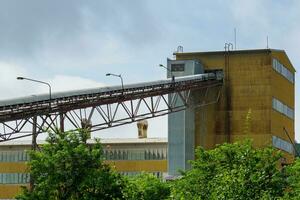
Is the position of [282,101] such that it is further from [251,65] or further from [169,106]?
[169,106]

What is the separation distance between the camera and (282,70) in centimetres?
9319

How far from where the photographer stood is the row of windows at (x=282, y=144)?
88550 millimetres

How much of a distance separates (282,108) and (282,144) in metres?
4.35

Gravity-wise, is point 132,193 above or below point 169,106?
below

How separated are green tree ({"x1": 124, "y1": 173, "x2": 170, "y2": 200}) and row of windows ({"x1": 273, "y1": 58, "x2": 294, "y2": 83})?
33.5 metres

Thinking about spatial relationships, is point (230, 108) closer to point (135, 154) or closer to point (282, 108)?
point (282, 108)

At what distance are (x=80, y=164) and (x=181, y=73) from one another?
1815 inches

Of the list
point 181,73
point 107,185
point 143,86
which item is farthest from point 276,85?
point 107,185

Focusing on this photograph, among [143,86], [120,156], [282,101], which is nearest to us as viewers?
[143,86]

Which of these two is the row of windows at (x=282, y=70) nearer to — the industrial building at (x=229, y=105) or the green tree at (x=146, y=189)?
the industrial building at (x=229, y=105)

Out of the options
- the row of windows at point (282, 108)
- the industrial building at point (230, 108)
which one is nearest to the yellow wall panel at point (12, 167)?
the industrial building at point (230, 108)

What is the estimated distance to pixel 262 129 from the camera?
8644cm

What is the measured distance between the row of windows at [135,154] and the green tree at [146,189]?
52.8 metres

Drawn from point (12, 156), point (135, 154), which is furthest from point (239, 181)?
point (12, 156)
